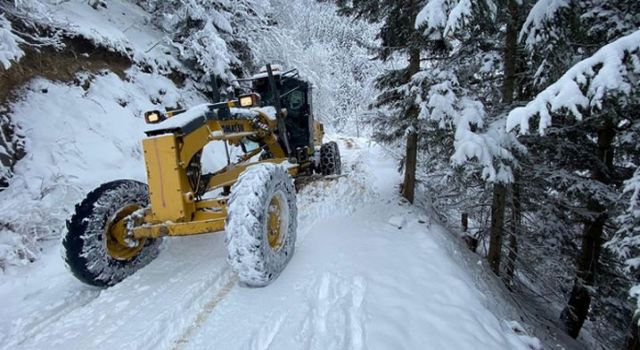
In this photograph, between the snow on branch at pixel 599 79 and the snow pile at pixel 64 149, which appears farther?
the snow pile at pixel 64 149

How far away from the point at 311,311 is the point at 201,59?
347 inches

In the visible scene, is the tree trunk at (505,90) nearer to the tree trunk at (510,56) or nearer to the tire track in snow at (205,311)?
the tree trunk at (510,56)

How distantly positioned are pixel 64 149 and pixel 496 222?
7.42 metres

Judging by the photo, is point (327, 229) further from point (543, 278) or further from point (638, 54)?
point (543, 278)

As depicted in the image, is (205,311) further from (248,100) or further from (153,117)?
(248,100)

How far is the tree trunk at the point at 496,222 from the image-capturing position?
6.53 m

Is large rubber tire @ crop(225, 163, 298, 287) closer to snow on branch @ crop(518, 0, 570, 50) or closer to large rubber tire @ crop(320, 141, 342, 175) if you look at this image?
snow on branch @ crop(518, 0, 570, 50)

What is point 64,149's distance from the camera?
625 centimetres

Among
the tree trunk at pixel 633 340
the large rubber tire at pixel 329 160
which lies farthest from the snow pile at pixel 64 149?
the tree trunk at pixel 633 340

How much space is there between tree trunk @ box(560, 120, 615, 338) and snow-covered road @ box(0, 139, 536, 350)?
11.9ft

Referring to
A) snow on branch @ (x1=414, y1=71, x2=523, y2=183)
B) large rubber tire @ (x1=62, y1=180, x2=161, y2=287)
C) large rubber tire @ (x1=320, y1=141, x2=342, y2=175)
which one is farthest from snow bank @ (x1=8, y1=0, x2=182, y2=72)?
snow on branch @ (x1=414, y1=71, x2=523, y2=183)

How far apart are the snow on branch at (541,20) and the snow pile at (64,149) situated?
6.61 metres

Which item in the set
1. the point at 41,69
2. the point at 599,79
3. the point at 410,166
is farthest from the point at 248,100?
the point at 41,69

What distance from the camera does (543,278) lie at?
7.86m
